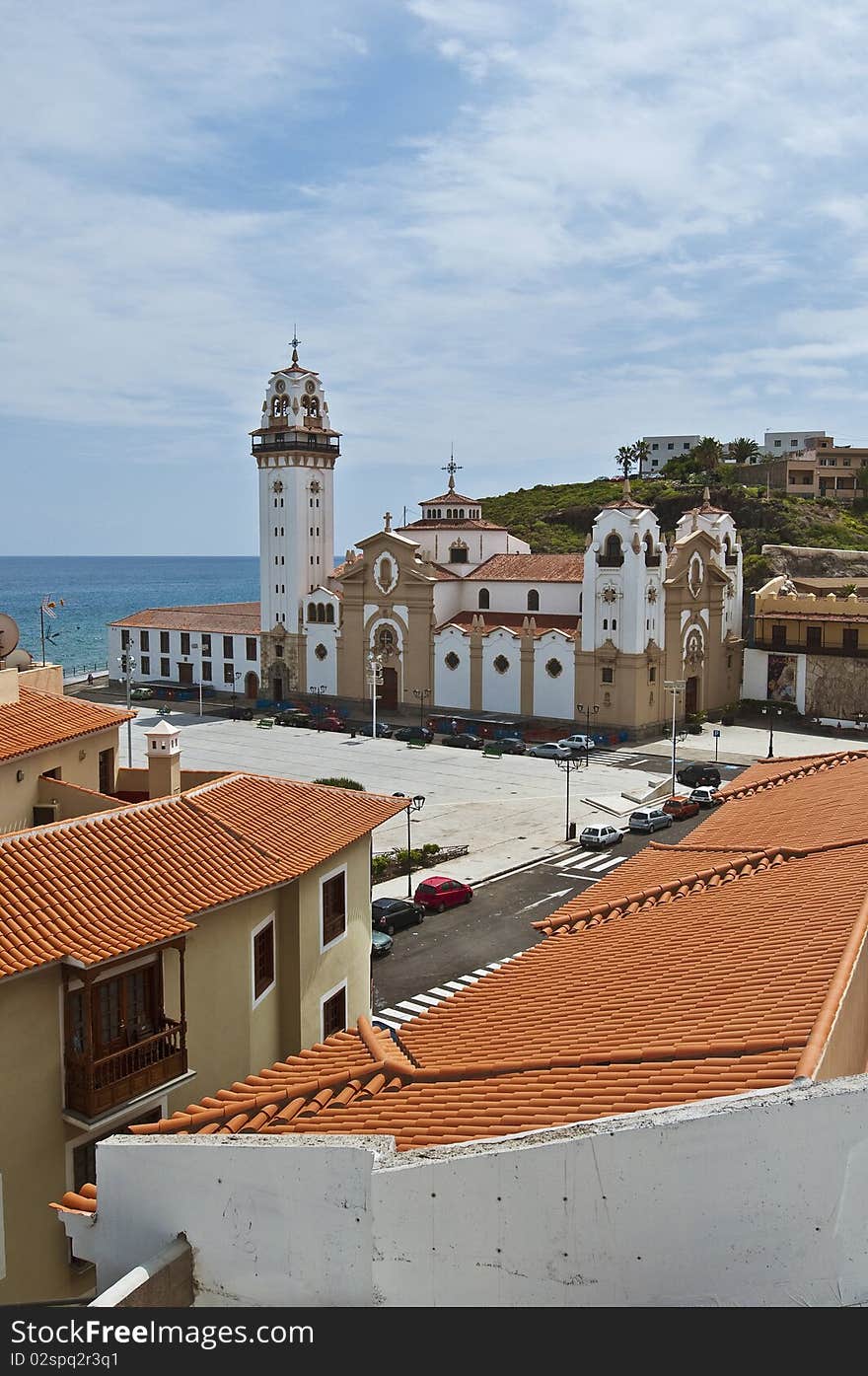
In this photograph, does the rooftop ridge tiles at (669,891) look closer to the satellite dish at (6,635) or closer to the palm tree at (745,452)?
the satellite dish at (6,635)

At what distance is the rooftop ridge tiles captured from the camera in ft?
56.5

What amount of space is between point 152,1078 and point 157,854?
328cm

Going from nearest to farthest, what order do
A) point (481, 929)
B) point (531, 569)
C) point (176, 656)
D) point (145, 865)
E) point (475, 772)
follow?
point (145, 865) → point (481, 929) → point (475, 772) → point (531, 569) → point (176, 656)

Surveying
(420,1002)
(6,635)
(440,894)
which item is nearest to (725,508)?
(440,894)

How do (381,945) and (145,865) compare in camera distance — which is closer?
(145,865)

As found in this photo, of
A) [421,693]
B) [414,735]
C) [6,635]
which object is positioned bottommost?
[414,735]

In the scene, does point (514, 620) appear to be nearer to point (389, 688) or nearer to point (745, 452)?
point (389, 688)

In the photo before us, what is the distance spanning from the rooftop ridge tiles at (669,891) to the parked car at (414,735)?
4880cm

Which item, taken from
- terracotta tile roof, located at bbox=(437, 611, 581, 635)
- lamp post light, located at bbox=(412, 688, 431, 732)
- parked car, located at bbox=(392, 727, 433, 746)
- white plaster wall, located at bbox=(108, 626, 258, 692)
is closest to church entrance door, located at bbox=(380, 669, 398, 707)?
lamp post light, located at bbox=(412, 688, 431, 732)

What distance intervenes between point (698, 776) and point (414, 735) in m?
18.4

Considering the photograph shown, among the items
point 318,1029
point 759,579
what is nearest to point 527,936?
point 318,1029

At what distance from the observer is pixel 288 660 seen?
271 feet

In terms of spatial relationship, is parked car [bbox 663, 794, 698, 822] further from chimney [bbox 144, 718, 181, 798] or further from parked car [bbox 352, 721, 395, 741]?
chimney [bbox 144, 718, 181, 798]

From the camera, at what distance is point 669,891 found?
17.4 m
